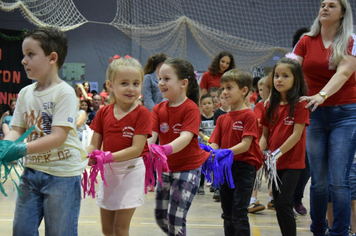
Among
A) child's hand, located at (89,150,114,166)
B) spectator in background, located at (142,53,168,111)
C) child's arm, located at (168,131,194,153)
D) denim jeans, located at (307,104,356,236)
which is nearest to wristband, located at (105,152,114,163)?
child's hand, located at (89,150,114,166)

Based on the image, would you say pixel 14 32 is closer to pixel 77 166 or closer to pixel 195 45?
pixel 195 45

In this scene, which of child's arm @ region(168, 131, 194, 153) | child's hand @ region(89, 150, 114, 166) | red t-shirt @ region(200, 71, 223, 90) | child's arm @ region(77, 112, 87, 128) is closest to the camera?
child's hand @ region(89, 150, 114, 166)

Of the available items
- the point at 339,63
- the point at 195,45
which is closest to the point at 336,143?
the point at 339,63

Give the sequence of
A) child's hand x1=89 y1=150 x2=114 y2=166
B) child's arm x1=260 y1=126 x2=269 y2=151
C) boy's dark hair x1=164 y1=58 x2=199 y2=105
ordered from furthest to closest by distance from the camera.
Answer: child's arm x1=260 y1=126 x2=269 y2=151, boy's dark hair x1=164 y1=58 x2=199 y2=105, child's hand x1=89 y1=150 x2=114 y2=166

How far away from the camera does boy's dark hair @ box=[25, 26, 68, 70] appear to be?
2.19 m

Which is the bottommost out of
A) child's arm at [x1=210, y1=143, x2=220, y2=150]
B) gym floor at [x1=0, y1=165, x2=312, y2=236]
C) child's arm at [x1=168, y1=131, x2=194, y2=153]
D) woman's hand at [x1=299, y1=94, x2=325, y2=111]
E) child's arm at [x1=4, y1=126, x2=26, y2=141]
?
gym floor at [x1=0, y1=165, x2=312, y2=236]

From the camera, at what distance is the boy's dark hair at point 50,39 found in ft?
7.19

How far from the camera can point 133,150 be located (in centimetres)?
257

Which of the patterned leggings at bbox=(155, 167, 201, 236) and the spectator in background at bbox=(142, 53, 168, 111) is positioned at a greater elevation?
the spectator in background at bbox=(142, 53, 168, 111)

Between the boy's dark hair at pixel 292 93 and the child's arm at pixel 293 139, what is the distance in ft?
0.35

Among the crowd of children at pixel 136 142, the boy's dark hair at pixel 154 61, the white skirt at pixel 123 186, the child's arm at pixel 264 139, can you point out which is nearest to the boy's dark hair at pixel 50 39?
the crowd of children at pixel 136 142

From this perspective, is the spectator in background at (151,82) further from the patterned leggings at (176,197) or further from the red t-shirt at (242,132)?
the patterned leggings at (176,197)

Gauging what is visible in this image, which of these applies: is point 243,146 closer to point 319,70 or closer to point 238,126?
point 238,126

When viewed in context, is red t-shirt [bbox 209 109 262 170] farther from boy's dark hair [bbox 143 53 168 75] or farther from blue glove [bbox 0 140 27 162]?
boy's dark hair [bbox 143 53 168 75]
